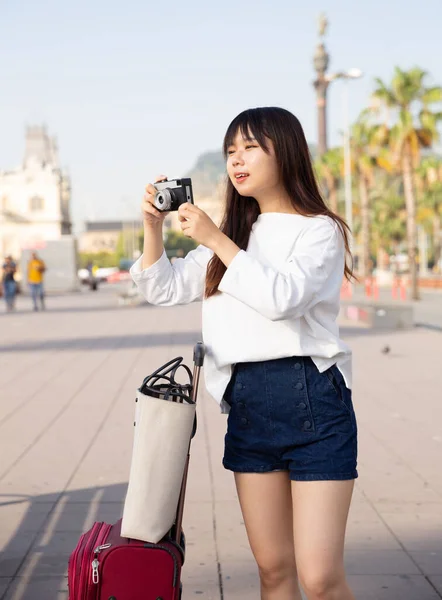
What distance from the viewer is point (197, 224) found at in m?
2.85

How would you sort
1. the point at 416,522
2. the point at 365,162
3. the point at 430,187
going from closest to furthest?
1. the point at 416,522
2. the point at 365,162
3. the point at 430,187

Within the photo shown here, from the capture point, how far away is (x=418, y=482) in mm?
6758

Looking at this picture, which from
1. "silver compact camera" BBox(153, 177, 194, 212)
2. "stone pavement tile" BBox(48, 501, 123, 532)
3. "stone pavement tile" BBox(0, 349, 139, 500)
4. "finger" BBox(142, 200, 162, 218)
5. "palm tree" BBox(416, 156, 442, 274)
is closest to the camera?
"silver compact camera" BBox(153, 177, 194, 212)

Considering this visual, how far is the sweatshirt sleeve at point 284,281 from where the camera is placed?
9.28 feet

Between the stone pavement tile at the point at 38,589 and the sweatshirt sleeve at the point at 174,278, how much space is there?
1753mm

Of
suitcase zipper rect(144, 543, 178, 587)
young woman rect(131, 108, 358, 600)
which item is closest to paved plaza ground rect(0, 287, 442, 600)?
young woman rect(131, 108, 358, 600)

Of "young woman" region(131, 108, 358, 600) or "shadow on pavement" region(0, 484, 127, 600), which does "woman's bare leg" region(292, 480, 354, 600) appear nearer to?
"young woman" region(131, 108, 358, 600)

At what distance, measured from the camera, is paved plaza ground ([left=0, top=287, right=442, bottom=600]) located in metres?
4.83

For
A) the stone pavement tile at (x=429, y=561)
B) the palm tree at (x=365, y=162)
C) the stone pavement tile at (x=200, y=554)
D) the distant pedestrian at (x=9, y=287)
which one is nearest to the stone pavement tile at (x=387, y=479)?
the stone pavement tile at (x=200, y=554)

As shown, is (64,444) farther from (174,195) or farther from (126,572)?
(174,195)

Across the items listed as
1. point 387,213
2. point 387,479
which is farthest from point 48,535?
point 387,213

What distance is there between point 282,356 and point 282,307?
23 centimetres

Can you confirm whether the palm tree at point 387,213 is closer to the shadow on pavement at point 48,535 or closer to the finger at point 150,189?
the shadow on pavement at point 48,535

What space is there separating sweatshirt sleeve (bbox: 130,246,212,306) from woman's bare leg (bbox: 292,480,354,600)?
0.70 m
